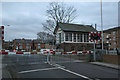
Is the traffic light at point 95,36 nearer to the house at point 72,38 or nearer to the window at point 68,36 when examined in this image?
the house at point 72,38

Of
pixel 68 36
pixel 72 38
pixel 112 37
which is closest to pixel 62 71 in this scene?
pixel 68 36

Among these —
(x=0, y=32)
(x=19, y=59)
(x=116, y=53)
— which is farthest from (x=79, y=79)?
(x=19, y=59)

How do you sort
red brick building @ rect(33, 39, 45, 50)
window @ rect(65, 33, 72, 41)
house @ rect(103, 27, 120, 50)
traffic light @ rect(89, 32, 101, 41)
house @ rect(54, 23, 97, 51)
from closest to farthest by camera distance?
traffic light @ rect(89, 32, 101, 41) → house @ rect(54, 23, 97, 51) → window @ rect(65, 33, 72, 41) → house @ rect(103, 27, 120, 50) → red brick building @ rect(33, 39, 45, 50)

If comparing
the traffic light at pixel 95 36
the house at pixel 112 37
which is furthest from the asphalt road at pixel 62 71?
the house at pixel 112 37

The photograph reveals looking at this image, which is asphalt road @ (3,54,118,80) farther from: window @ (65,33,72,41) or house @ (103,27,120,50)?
house @ (103,27,120,50)

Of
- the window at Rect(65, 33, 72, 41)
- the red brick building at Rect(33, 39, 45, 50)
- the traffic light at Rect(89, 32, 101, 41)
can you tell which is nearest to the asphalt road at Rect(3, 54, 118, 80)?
the traffic light at Rect(89, 32, 101, 41)

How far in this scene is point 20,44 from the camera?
278ft

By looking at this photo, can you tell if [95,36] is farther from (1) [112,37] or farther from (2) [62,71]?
(1) [112,37]

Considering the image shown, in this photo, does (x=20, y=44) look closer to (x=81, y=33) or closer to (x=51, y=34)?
(x=51, y=34)

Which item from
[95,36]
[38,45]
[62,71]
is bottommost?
[62,71]

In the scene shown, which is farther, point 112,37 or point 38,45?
point 38,45

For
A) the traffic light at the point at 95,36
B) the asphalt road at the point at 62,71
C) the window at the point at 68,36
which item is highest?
the window at the point at 68,36

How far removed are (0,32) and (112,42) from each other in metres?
52.6

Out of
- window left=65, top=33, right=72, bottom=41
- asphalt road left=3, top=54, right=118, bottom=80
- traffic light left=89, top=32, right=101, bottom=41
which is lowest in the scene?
asphalt road left=3, top=54, right=118, bottom=80
